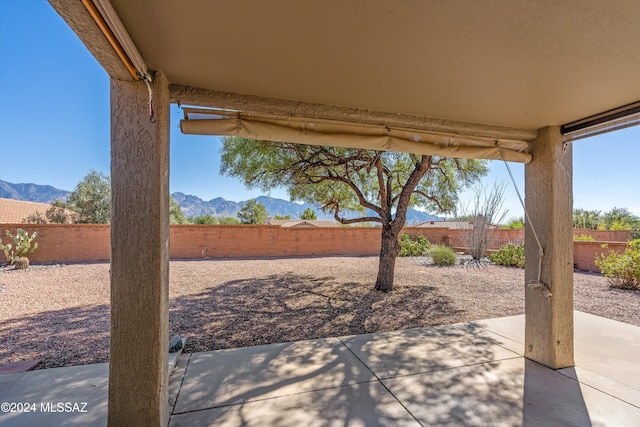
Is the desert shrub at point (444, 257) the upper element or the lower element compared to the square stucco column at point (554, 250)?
lower

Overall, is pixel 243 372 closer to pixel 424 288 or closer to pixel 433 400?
pixel 433 400

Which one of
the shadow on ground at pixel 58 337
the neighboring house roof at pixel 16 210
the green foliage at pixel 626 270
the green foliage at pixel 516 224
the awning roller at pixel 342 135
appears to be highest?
the awning roller at pixel 342 135

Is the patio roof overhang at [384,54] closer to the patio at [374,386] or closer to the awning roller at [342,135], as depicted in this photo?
the awning roller at [342,135]

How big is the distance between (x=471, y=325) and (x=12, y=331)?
21.5 feet

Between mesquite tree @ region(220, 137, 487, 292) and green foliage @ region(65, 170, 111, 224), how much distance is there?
1739cm

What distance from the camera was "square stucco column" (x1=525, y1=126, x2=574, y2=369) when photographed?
2922mm

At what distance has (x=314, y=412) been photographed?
2219 mm

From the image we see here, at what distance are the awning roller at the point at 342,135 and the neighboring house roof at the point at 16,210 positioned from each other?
75.5 ft

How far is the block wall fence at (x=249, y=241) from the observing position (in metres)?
10.5

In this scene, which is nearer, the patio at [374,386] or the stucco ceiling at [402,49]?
the stucco ceiling at [402,49]

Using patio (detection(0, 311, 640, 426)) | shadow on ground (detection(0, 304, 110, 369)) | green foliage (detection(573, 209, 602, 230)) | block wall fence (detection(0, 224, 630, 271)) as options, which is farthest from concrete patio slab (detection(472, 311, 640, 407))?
green foliage (detection(573, 209, 602, 230))

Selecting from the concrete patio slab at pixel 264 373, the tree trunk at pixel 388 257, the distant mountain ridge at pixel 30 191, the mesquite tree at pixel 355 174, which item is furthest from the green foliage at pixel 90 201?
the distant mountain ridge at pixel 30 191

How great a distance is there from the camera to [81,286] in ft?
22.8

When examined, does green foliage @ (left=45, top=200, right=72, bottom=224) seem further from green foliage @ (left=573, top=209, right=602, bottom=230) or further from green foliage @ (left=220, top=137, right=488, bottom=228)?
green foliage @ (left=573, top=209, right=602, bottom=230)
